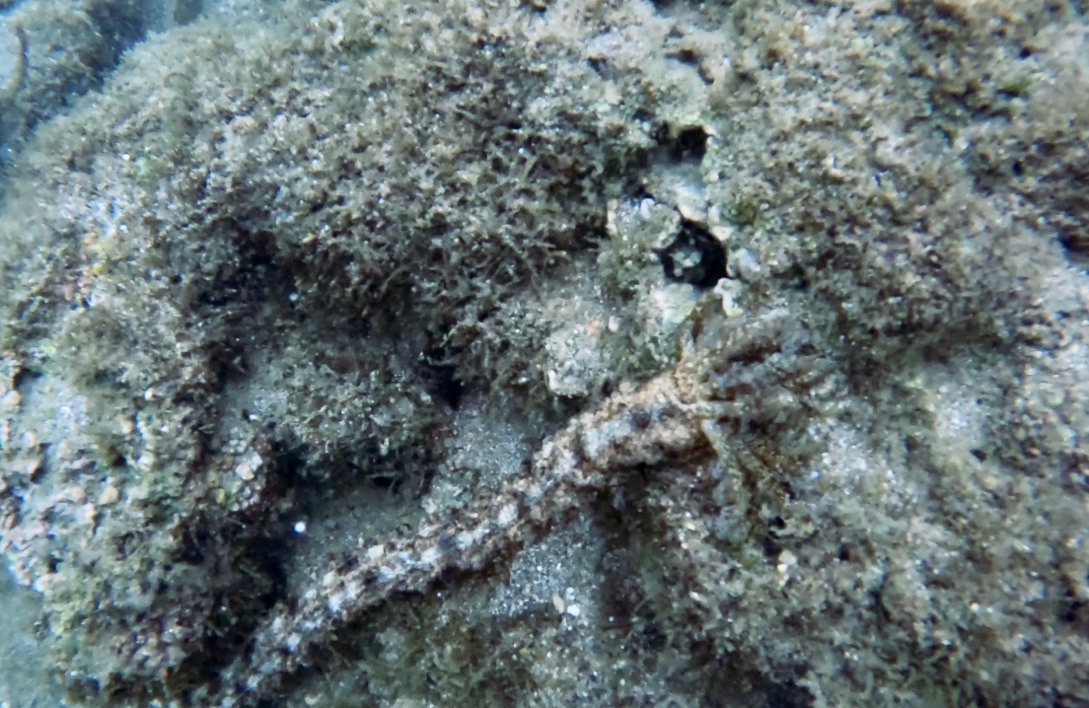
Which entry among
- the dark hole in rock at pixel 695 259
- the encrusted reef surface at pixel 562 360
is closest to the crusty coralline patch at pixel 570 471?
the encrusted reef surface at pixel 562 360

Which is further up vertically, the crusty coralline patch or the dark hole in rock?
the dark hole in rock

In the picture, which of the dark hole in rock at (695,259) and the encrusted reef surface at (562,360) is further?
the dark hole in rock at (695,259)

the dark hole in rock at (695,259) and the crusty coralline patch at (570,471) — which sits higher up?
the dark hole in rock at (695,259)

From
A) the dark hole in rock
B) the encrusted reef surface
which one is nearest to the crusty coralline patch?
the encrusted reef surface

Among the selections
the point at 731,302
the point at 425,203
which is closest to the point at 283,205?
the point at 425,203

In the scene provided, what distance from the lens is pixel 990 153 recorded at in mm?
2697

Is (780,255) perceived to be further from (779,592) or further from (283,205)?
(283,205)

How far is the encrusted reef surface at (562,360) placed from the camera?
8.59 ft

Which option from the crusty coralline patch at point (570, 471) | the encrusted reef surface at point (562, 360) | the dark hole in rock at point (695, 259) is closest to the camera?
the encrusted reef surface at point (562, 360)

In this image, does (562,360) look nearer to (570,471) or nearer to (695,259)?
(570,471)

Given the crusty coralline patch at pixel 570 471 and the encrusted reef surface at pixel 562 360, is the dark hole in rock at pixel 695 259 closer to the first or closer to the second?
the encrusted reef surface at pixel 562 360

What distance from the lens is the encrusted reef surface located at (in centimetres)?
262

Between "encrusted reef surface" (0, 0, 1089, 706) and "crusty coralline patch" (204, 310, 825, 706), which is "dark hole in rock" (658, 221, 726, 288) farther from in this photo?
"crusty coralline patch" (204, 310, 825, 706)

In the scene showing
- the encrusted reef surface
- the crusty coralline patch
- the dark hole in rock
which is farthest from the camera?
the dark hole in rock
